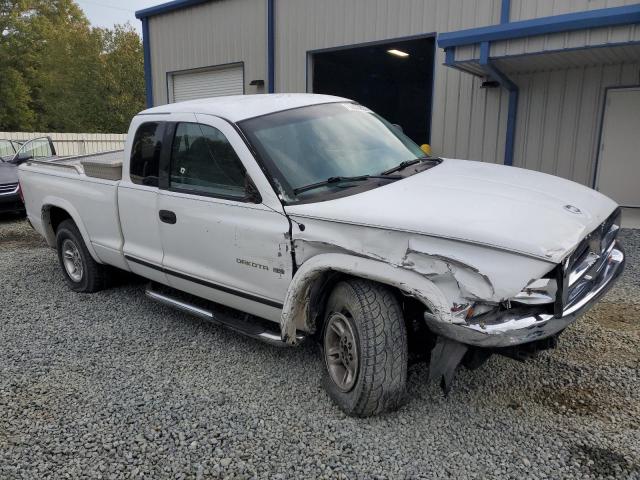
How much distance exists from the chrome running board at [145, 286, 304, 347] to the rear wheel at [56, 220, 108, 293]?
4.62 feet

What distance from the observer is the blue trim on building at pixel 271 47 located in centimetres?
1275

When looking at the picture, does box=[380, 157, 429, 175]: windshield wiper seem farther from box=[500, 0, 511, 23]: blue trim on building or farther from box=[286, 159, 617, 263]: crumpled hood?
box=[500, 0, 511, 23]: blue trim on building

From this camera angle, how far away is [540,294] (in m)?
2.54

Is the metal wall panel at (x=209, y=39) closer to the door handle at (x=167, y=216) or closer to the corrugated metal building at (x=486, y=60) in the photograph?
the corrugated metal building at (x=486, y=60)

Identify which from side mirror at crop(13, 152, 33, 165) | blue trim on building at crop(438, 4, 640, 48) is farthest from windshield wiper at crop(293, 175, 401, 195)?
side mirror at crop(13, 152, 33, 165)

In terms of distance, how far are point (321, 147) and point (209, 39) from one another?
1228 centimetres

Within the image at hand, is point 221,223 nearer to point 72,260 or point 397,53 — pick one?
point 72,260

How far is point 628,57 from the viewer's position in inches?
322

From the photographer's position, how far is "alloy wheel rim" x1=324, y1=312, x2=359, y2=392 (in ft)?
10.0

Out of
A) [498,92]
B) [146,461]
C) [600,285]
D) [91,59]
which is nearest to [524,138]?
[498,92]

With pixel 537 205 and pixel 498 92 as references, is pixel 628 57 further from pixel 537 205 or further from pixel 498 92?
pixel 537 205

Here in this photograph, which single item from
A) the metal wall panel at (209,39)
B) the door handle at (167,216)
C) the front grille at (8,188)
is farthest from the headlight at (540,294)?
the metal wall panel at (209,39)

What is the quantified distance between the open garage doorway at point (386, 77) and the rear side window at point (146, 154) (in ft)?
25.0

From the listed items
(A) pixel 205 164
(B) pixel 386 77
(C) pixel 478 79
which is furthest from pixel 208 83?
(A) pixel 205 164
